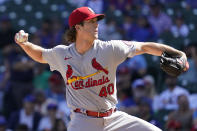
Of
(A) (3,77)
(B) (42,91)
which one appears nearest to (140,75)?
(B) (42,91)

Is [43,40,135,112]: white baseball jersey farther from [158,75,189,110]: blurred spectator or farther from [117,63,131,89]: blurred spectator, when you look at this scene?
[117,63,131,89]: blurred spectator

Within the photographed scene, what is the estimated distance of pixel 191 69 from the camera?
28.5 ft

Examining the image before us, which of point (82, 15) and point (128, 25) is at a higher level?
point (82, 15)

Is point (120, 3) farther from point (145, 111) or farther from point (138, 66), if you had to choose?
point (145, 111)

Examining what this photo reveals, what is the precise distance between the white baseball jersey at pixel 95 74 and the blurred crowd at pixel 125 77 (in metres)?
2.81

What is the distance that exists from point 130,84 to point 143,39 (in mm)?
1441

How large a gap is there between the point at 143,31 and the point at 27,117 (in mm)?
2980

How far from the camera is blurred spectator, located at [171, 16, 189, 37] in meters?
9.64

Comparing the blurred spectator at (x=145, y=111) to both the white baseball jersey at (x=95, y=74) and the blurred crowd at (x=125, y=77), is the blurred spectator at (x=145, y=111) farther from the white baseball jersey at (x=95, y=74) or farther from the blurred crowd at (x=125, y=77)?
the white baseball jersey at (x=95, y=74)

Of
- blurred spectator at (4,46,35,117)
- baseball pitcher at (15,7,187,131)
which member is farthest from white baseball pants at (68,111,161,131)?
blurred spectator at (4,46,35,117)

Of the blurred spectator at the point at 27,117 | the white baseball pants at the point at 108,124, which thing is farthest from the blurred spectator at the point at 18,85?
the white baseball pants at the point at 108,124

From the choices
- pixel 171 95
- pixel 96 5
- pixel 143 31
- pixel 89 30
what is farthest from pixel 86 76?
pixel 96 5

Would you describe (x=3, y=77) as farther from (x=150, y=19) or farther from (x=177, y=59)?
(x=177, y=59)

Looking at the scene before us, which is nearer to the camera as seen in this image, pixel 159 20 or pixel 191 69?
pixel 191 69
